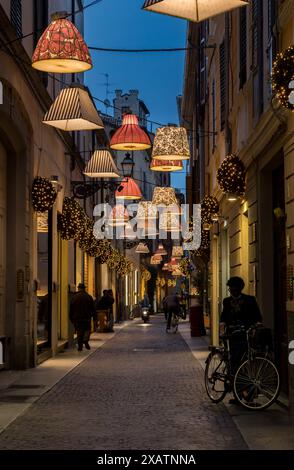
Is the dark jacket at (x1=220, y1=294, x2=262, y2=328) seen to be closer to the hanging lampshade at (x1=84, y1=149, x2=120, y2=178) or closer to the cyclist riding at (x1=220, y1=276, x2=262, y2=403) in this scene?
the cyclist riding at (x1=220, y1=276, x2=262, y2=403)

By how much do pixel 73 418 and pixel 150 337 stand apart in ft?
74.4

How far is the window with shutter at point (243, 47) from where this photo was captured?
57.9ft

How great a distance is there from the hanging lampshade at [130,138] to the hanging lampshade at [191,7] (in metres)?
9.82

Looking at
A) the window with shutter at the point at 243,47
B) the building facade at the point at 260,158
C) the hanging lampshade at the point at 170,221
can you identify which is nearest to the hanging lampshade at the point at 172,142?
the building facade at the point at 260,158

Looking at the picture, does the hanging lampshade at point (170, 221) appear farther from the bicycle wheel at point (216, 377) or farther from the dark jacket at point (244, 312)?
the dark jacket at point (244, 312)

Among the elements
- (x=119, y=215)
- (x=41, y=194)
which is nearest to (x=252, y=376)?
(x=41, y=194)

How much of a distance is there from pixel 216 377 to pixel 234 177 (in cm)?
445

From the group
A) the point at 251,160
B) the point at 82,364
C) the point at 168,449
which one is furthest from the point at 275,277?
the point at 82,364

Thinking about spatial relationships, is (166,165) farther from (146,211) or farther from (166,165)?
(146,211)

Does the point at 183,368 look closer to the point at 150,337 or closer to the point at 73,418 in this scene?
the point at 73,418

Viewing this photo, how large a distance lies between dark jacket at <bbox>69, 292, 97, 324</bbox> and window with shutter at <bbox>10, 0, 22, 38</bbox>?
9358 mm

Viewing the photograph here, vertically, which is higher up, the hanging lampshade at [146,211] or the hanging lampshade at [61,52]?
the hanging lampshade at [146,211]

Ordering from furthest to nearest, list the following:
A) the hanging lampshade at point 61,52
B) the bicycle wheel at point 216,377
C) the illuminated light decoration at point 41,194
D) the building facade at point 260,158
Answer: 1. the illuminated light decoration at point 41,194
2. the bicycle wheel at point 216,377
3. the hanging lampshade at point 61,52
4. the building facade at point 260,158
